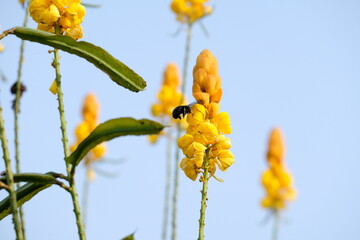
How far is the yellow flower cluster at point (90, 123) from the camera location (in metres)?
6.68

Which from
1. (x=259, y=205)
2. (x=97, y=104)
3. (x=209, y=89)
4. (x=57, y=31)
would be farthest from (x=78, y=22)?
(x=259, y=205)

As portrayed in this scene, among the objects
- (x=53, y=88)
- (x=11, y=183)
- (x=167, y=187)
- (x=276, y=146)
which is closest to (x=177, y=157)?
(x=167, y=187)

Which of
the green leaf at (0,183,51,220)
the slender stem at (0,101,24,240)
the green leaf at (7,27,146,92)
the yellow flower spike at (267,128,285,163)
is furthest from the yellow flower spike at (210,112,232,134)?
the yellow flower spike at (267,128,285,163)

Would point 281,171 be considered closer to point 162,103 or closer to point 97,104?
point 162,103

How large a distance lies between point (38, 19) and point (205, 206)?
1014 millimetres

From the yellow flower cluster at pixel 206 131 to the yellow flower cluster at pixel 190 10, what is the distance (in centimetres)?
485

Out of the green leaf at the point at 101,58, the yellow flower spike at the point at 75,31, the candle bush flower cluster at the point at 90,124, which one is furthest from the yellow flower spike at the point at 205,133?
the candle bush flower cluster at the point at 90,124

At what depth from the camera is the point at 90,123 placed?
7074 mm

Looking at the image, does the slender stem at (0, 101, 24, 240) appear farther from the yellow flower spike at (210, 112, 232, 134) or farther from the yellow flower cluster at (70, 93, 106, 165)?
the yellow flower cluster at (70, 93, 106, 165)

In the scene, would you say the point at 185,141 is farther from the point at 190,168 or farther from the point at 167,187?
the point at 167,187

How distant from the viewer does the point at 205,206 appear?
177 cm

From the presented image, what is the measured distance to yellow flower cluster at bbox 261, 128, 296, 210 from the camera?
30.1 feet

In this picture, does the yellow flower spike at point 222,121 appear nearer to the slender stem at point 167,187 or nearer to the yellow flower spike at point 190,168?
the yellow flower spike at point 190,168

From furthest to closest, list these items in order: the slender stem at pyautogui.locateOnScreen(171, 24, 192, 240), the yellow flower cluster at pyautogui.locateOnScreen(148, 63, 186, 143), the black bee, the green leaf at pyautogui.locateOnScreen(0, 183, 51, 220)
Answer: the yellow flower cluster at pyautogui.locateOnScreen(148, 63, 186, 143)
the slender stem at pyautogui.locateOnScreen(171, 24, 192, 240)
the black bee
the green leaf at pyautogui.locateOnScreen(0, 183, 51, 220)
